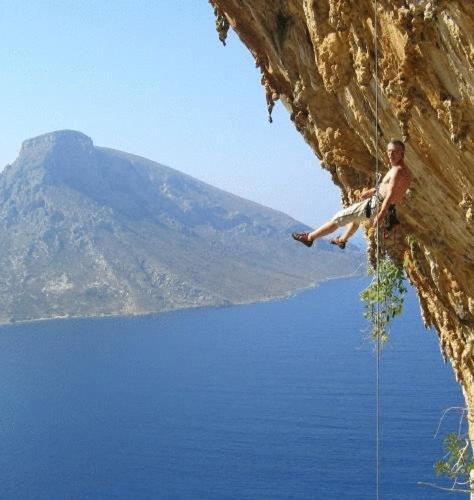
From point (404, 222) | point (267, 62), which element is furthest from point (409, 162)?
point (267, 62)

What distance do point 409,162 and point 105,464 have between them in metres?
69.0

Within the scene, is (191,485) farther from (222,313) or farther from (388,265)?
(222,313)

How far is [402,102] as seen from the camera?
8.57m

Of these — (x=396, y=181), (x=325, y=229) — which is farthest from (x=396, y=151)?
(x=325, y=229)

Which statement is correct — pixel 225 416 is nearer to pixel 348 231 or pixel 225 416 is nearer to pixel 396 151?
pixel 348 231

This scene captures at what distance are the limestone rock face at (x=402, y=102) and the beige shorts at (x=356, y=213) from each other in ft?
2.96

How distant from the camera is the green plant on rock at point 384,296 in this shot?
13992 millimetres

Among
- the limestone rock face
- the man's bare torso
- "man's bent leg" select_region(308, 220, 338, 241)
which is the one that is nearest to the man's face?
the man's bare torso

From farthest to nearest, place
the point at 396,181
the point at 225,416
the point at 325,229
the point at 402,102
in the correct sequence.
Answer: the point at 225,416
the point at 325,229
the point at 402,102
the point at 396,181

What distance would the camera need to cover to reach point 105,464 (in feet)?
238

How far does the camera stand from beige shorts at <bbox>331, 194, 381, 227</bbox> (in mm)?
8750

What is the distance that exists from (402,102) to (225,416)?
7942cm

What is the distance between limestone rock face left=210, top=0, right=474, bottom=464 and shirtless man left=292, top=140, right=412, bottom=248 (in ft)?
2.14

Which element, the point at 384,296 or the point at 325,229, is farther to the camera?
the point at 384,296
